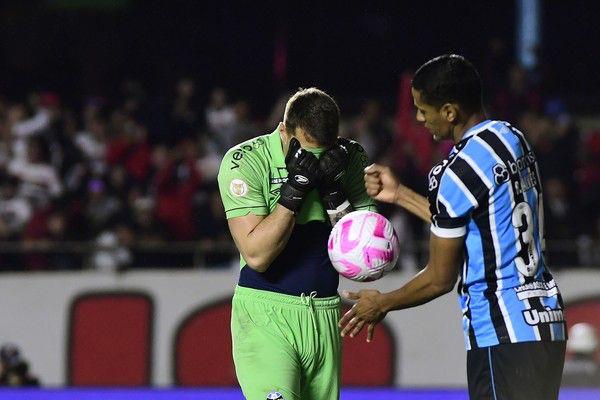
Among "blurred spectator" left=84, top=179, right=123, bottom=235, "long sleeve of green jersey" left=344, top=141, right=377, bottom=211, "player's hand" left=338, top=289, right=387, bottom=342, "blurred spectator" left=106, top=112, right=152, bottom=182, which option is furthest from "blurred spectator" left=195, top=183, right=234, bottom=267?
"player's hand" left=338, top=289, right=387, bottom=342

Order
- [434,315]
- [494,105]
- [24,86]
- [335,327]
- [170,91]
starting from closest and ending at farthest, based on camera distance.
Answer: [335,327] < [434,315] < [494,105] < [170,91] < [24,86]

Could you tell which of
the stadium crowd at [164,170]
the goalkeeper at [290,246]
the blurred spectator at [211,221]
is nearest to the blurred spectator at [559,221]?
the stadium crowd at [164,170]

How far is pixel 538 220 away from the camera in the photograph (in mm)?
4723

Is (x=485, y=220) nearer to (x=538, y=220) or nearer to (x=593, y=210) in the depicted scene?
(x=538, y=220)

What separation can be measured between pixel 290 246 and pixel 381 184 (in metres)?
0.54

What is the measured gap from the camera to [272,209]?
5.60 meters

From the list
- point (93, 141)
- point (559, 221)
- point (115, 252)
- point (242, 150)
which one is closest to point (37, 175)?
point (93, 141)

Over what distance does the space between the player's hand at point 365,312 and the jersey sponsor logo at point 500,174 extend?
2.36ft

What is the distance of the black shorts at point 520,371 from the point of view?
4602 millimetres

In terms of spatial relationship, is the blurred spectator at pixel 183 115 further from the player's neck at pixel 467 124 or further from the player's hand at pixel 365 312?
the player's neck at pixel 467 124

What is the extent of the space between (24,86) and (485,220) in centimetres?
1197

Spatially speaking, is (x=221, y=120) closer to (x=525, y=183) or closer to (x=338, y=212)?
(x=338, y=212)

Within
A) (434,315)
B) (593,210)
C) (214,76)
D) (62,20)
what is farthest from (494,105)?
(62,20)

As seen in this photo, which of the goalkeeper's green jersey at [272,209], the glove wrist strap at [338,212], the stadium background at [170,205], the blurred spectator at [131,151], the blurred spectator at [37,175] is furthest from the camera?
the blurred spectator at [131,151]
